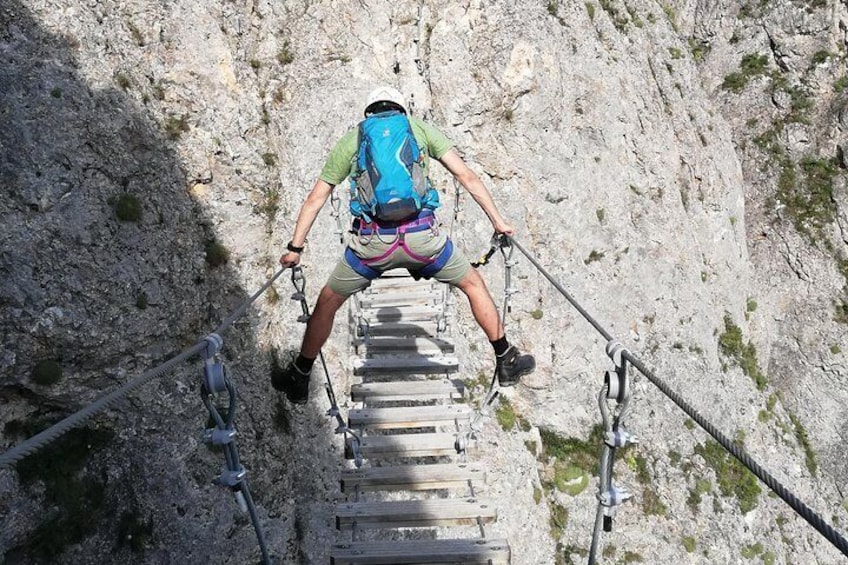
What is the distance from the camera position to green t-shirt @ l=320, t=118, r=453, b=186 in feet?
16.8

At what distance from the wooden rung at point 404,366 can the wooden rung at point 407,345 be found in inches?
16.3

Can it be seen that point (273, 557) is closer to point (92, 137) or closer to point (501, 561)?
point (501, 561)

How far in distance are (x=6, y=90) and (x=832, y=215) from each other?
25.9m

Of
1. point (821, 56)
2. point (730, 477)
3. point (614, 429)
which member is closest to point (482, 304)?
point (614, 429)

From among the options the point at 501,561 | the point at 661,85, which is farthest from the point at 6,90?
the point at 661,85

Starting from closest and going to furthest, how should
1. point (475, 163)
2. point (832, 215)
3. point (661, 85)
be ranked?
point (475, 163), point (661, 85), point (832, 215)

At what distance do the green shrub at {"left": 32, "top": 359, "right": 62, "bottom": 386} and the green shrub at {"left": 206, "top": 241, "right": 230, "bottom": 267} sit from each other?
275 centimetres

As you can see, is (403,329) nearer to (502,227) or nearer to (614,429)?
(502,227)

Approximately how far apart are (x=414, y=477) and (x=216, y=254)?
4.62 meters

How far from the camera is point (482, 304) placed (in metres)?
5.75

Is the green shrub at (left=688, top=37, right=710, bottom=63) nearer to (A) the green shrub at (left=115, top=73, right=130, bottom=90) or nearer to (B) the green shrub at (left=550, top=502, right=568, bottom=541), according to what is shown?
(B) the green shrub at (left=550, top=502, right=568, bottom=541)

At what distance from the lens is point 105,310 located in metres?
6.58

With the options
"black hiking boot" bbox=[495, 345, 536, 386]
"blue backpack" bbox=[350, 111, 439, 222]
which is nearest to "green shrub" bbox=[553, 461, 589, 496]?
"black hiking boot" bbox=[495, 345, 536, 386]

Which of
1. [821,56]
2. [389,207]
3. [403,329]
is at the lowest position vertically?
[403,329]
